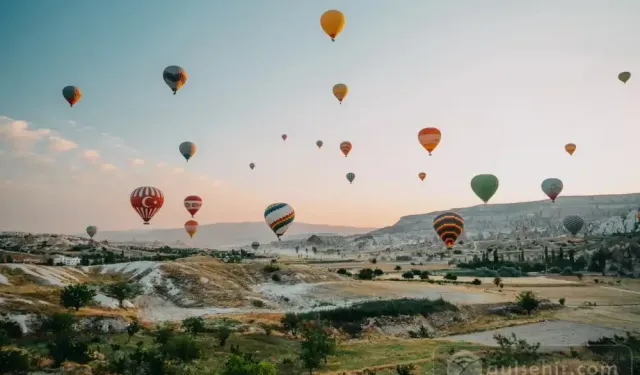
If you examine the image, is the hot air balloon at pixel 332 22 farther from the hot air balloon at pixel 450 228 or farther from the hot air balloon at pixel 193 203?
the hot air balloon at pixel 193 203

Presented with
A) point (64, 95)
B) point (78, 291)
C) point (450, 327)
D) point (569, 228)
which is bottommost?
point (450, 327)

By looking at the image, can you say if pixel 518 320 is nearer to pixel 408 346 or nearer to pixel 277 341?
pixel 408 346

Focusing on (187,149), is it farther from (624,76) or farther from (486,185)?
(624,76)

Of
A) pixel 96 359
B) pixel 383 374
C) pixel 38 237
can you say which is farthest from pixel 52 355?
pixel 38 237

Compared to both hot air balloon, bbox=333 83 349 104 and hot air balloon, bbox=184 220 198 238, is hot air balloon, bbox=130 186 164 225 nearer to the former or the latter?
hot air balloon, bbox=333 83 349 104

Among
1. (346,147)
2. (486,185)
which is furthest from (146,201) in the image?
(486,185)

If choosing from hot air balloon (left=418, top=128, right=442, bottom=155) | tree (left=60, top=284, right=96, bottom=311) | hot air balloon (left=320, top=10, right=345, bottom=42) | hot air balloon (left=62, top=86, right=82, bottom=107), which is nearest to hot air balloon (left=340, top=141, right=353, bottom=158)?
hot air balloon (left=418, top=128, right=442, bottom=155)
